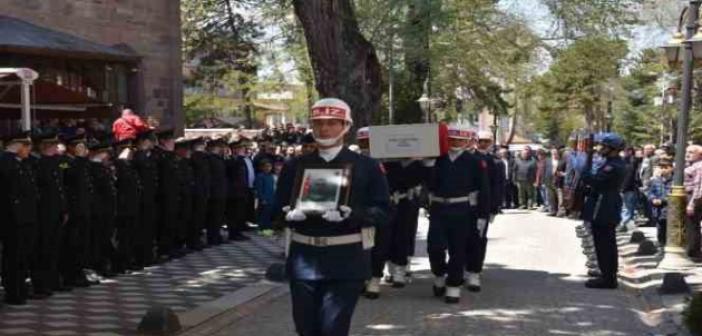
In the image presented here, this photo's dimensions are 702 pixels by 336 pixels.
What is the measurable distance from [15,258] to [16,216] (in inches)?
17.4

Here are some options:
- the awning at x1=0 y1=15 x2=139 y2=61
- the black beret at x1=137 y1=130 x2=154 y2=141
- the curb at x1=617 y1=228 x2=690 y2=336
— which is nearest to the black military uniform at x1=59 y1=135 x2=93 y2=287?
the black beret at x1=137 y1=130 x2=154 y2=141

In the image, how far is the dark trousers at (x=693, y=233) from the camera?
12836mm

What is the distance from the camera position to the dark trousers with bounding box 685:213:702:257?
12.8 m

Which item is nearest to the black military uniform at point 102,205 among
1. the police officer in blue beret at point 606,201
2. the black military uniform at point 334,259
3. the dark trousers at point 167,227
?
the dark trousers at point 167,227

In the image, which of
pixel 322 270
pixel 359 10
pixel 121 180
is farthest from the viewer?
pixel 359 10

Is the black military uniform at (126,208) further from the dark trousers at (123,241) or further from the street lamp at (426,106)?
the street lamp at (426,106)

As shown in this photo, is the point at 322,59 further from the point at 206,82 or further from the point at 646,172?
the point at 206,82

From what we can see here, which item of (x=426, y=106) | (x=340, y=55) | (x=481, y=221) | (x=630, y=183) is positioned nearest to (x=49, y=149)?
(x=340, y=55)

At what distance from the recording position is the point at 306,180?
19.8 ft

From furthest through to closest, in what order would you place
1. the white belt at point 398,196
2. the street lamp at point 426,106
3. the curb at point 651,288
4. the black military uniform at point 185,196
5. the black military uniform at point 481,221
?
the street lamp at point 426,106
the black military uniform at point 185,196
the white belt at point 398,196
the black military uniform at point 481,221
the curb at point 651,288

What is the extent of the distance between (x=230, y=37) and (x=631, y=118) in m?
37.5

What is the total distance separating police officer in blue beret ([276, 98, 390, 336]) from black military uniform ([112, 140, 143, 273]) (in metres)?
6.31

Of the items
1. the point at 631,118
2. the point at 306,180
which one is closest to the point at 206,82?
the point at 631,118

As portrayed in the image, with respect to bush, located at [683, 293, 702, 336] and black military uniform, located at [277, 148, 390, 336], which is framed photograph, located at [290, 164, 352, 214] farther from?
bush, located at [683, 293, 702, 336]
